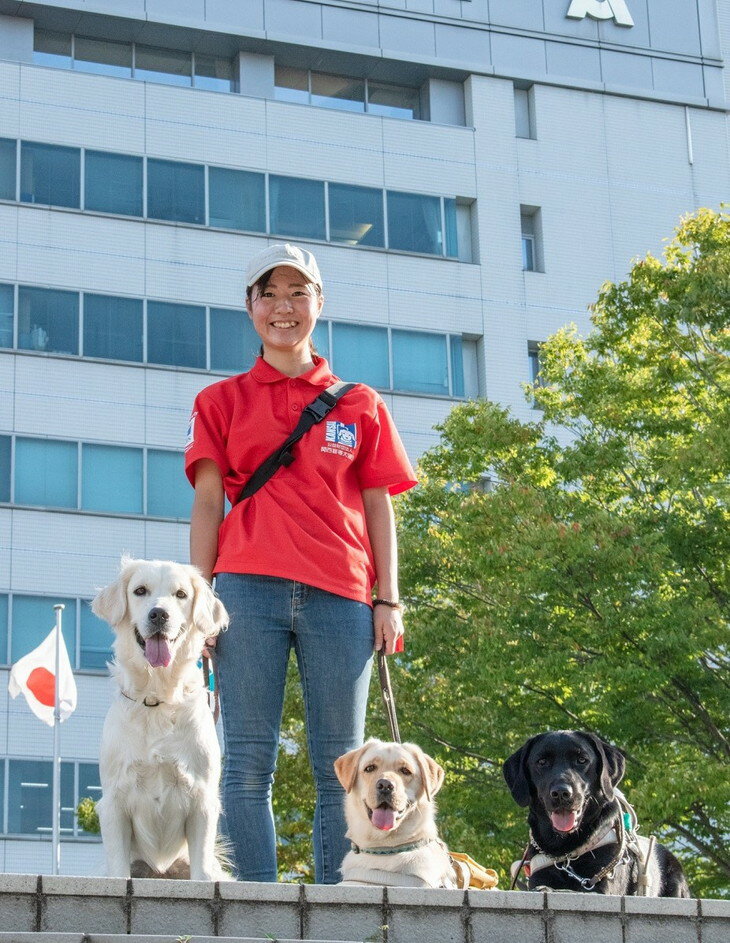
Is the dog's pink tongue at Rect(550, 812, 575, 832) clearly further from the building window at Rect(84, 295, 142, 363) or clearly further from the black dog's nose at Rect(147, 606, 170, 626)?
the building window at Rect(84, 295, 142, 363)

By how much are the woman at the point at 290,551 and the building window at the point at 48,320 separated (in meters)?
27.3

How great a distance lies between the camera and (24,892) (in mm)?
4969

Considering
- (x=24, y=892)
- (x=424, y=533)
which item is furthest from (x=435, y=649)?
(x=24, y=892)

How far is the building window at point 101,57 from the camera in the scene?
3622cm

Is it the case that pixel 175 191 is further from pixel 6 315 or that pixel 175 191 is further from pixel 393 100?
pixel 393 100

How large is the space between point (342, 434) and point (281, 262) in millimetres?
768

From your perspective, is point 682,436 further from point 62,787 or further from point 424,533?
point 62,787

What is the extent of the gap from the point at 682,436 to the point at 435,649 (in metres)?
3.99

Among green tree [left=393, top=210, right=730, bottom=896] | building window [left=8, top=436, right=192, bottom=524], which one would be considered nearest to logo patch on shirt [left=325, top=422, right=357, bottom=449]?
green tree [left=393, top=210, right=730, bottom=896]

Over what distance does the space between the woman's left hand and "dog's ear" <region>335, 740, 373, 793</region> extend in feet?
1.44

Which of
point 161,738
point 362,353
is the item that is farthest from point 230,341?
point 161,738

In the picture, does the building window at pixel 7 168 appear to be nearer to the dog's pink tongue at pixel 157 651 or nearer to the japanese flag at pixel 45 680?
the japanese flag at pixel 45 680

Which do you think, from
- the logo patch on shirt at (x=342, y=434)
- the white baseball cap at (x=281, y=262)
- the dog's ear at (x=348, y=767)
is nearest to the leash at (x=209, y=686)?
the dog's ear at (x=348, y=767)

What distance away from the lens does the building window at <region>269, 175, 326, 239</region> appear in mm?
36094
